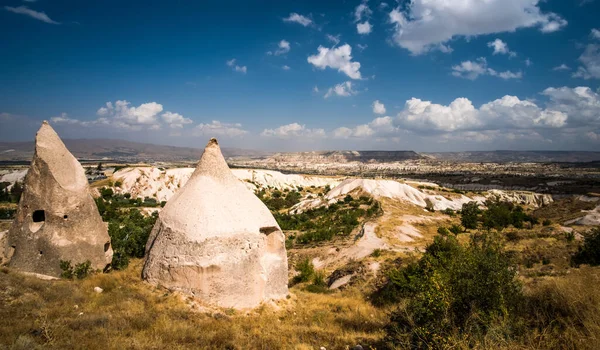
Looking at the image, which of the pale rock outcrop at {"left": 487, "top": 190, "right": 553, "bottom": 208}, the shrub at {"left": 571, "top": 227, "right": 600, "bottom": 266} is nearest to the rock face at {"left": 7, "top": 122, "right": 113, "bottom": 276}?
the shrub at {"left": 571, "top": 227, "right": 600, "bottom": 266}

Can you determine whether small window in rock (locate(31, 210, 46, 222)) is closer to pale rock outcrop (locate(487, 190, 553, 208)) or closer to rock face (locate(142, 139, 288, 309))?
rock face (locate(142, 139, 288, 309))

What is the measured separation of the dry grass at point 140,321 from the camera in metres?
5.64

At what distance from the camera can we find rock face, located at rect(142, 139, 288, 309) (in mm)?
8477

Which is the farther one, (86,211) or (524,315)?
(86,211)

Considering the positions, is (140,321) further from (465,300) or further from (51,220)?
(465,300)

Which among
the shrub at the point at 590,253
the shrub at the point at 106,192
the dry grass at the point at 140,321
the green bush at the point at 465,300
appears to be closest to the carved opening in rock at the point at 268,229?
the dry grass at the point at 140,321

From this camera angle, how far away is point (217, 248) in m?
8.54

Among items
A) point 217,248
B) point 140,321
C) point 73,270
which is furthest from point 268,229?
point 73,270

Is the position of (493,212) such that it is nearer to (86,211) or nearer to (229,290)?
(229,290)

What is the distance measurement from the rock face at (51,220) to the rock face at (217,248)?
2.28 meters

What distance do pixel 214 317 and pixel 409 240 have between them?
20142 mm

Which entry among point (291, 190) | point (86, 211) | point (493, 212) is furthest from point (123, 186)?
point (493, 212)

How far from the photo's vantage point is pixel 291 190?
227ft

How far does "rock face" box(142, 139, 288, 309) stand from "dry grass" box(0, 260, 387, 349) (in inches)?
18.5
